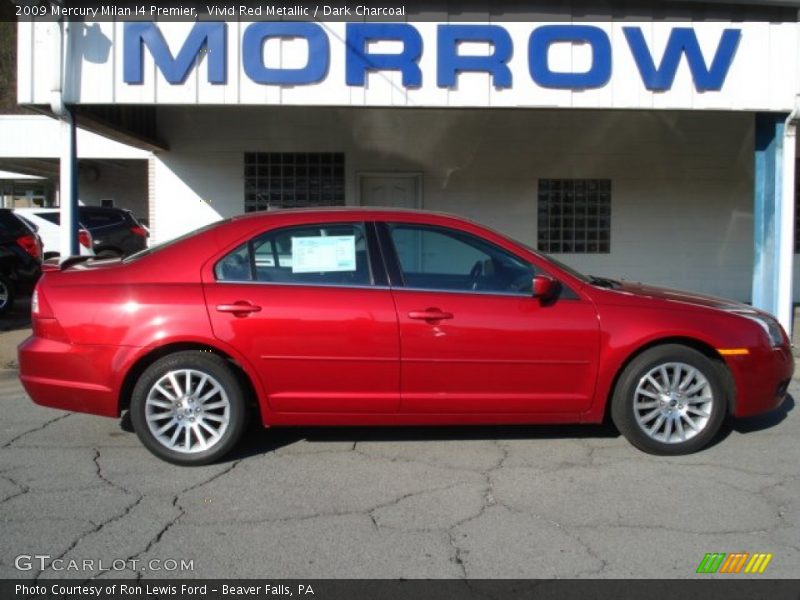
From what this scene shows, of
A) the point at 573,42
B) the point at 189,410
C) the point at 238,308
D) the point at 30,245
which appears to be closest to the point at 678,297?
the point at 238,308

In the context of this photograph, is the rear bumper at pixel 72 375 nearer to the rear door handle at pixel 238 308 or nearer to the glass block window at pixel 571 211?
the rear door handle at pixel 238 308

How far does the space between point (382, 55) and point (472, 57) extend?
3.18 feet

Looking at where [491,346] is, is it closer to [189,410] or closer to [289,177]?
[189,410]

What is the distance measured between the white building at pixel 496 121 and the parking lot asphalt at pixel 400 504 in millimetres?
4122

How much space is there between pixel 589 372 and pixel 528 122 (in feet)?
25.2

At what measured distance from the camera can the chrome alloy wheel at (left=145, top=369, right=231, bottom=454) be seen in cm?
473

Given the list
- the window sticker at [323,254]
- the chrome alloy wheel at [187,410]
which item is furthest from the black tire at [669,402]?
the chrome alloy wheel at [187,410]

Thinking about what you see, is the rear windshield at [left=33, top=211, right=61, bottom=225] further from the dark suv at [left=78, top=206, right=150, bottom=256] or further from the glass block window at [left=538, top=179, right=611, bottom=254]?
the glass block window at [left=538, top=179, right=611, bottom=254]

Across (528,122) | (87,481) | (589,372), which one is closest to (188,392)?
(87,481)

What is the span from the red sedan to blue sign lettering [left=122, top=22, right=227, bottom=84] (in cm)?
383

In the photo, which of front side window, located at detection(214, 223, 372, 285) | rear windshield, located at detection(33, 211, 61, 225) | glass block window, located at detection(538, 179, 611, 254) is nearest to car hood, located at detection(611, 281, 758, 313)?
front side window, located at detection(214, 223, 372, 285)

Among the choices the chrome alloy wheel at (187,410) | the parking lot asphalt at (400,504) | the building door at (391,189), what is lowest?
the parking lot asphalt at (400,504)

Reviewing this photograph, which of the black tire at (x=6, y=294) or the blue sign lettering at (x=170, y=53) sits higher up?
the blue sign lettering at (x=170, y=53)

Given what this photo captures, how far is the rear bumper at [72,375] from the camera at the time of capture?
186 inches
